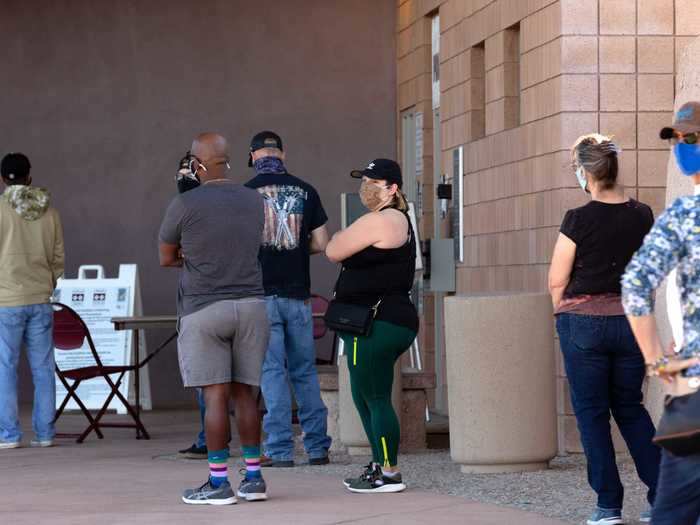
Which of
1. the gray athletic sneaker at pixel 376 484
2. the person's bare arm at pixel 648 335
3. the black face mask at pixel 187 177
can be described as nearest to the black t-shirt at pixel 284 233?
the black face mask at pixel 187 177

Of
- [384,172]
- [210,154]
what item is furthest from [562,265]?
[210,154]

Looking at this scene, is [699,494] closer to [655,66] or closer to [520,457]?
[520,457]

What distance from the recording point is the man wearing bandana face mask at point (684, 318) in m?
3.58

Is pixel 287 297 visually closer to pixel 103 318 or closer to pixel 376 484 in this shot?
pixel 376 484

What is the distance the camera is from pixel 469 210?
1030 centimetres

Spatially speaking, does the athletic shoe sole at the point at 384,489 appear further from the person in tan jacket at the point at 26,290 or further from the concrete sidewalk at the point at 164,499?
the person in tan jacket at the point at 26,290

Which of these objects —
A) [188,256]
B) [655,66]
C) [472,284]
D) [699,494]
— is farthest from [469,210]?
[699,494]

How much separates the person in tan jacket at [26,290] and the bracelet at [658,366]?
6.32 meters

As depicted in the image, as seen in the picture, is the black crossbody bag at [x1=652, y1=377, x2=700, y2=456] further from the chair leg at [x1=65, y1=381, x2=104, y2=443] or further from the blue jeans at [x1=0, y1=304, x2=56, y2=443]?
the chair leg at [x1=65, y1=381, x2=104, y2=443]

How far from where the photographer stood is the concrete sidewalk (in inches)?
246

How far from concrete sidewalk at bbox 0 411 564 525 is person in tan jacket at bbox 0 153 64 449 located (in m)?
0.48

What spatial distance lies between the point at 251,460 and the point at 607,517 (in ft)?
5.31

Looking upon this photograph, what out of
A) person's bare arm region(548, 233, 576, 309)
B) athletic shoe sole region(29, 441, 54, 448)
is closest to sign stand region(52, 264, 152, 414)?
athletic shoe sole region(29, 441, 54, 448)

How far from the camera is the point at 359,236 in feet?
22.4
